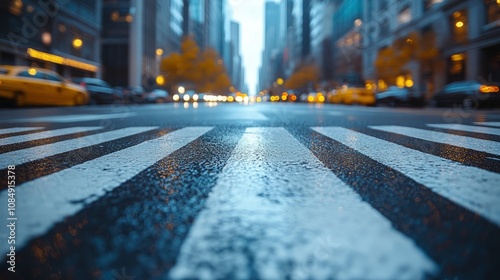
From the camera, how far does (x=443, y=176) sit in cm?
171

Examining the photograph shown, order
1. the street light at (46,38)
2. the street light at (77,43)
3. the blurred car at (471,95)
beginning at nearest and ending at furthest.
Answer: the blurred car at (471,95) < the street light at (46,38) < the street light at (77,43)

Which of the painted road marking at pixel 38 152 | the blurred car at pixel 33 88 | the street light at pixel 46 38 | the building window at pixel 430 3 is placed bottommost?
the painted road marking at pixel 38 152

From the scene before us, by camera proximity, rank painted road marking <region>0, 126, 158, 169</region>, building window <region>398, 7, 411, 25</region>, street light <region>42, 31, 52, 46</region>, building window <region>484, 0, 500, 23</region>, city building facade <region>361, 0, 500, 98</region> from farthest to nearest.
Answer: building window <region>398, 7, 411, 25</region>, street light <region>42, 31, 52, 46</region>, city building facade <region>361, 0, 500, 98</region>, building window <region>484, 0, 500, 23</region>, painted road marking <region>0, 126, 158, 169</region>

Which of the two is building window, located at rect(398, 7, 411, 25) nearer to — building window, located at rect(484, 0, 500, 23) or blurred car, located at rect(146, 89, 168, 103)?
building window, located at rect(484, 0, 500, 23)

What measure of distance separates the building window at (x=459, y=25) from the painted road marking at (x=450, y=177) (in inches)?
1001

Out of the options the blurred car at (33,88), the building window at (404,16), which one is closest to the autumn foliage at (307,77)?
the building window at (404,16)

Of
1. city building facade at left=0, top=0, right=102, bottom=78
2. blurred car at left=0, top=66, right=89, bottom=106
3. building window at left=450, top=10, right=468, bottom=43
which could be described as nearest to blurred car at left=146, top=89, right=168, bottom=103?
city building facade at left=0, top=0, right=102, bottom=78

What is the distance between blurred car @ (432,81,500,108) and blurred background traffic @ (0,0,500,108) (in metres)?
0.04

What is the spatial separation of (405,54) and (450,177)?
93.4 ft

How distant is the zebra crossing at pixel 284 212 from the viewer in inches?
32.0

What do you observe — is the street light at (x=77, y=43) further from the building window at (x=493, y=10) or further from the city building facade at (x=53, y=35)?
the building window at (x=493, y=10)

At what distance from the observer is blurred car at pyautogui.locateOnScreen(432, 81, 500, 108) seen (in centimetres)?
1345

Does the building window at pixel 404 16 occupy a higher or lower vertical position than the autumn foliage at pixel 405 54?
higher

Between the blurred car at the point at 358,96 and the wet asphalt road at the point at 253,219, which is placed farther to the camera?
the blurred car at the point at 358,96
